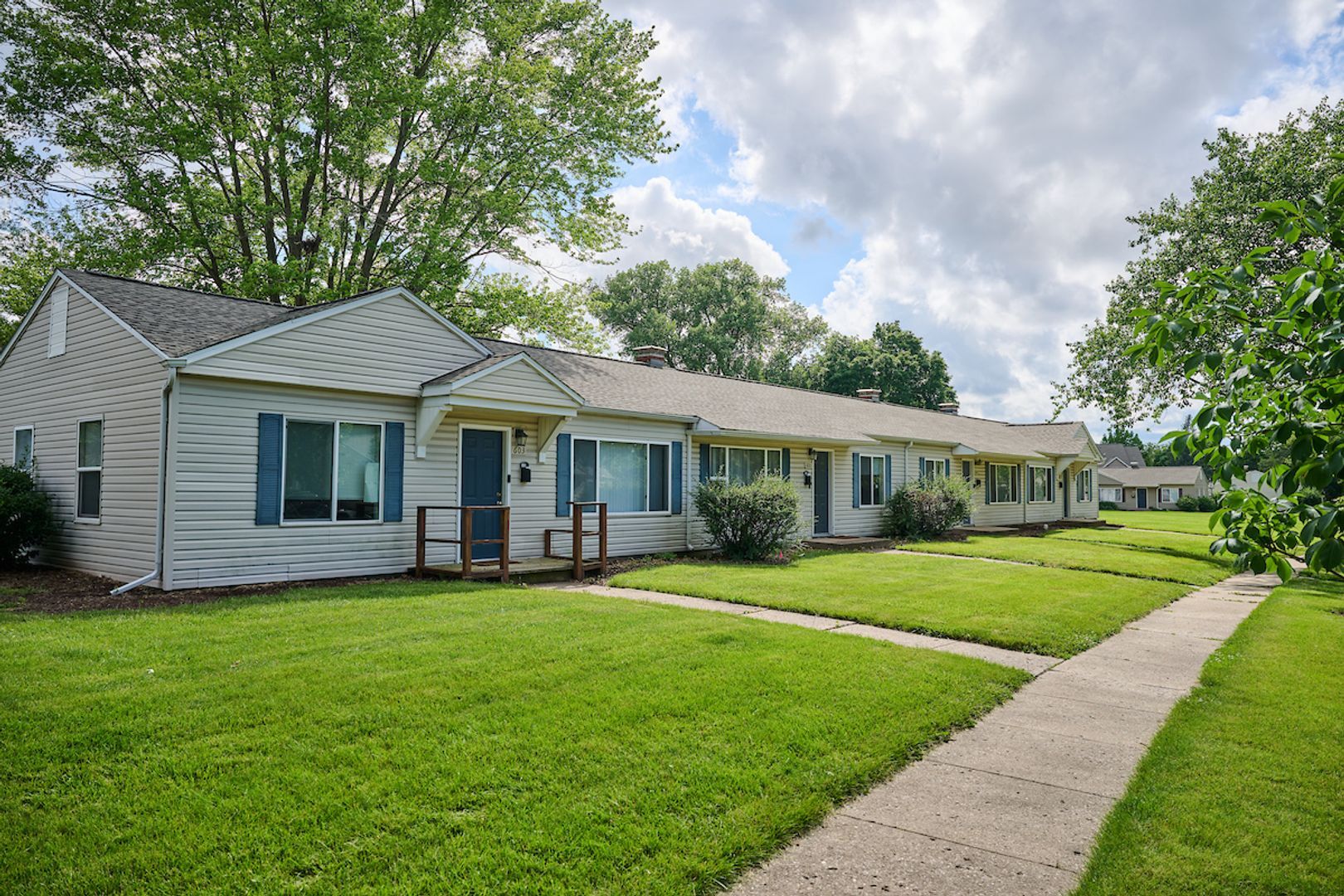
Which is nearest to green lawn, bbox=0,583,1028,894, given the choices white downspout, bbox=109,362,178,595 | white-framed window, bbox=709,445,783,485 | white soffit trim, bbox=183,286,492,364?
white downspout, bbox=109,362,178,595

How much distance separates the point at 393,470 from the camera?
11336mm

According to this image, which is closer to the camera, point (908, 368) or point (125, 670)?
point (125, 670)

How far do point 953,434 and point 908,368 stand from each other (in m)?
25.0

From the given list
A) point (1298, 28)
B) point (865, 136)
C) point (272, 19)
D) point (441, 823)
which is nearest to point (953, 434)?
point (865, 136)

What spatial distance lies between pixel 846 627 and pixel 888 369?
42.9 meters

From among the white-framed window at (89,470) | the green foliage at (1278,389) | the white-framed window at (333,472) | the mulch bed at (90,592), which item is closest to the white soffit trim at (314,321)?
the white-framed window at (333,472)

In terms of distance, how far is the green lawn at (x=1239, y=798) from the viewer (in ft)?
10.6

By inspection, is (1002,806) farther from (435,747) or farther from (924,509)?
(924,509)

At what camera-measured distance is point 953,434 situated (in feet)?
84.1

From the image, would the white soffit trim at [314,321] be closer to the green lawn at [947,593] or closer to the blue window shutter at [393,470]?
the blue window shutter at [393,470]

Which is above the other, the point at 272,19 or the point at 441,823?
the point at 272,19

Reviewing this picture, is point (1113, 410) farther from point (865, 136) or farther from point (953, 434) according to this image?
point (865, 136)

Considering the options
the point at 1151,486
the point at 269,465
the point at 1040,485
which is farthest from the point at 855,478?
the point at 1151,486

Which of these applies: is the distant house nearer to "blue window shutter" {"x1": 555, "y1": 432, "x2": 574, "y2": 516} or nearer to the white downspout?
"blue window shutter" {"x1": 555, "y1": 432, "x2": 574, "y2": 516}
